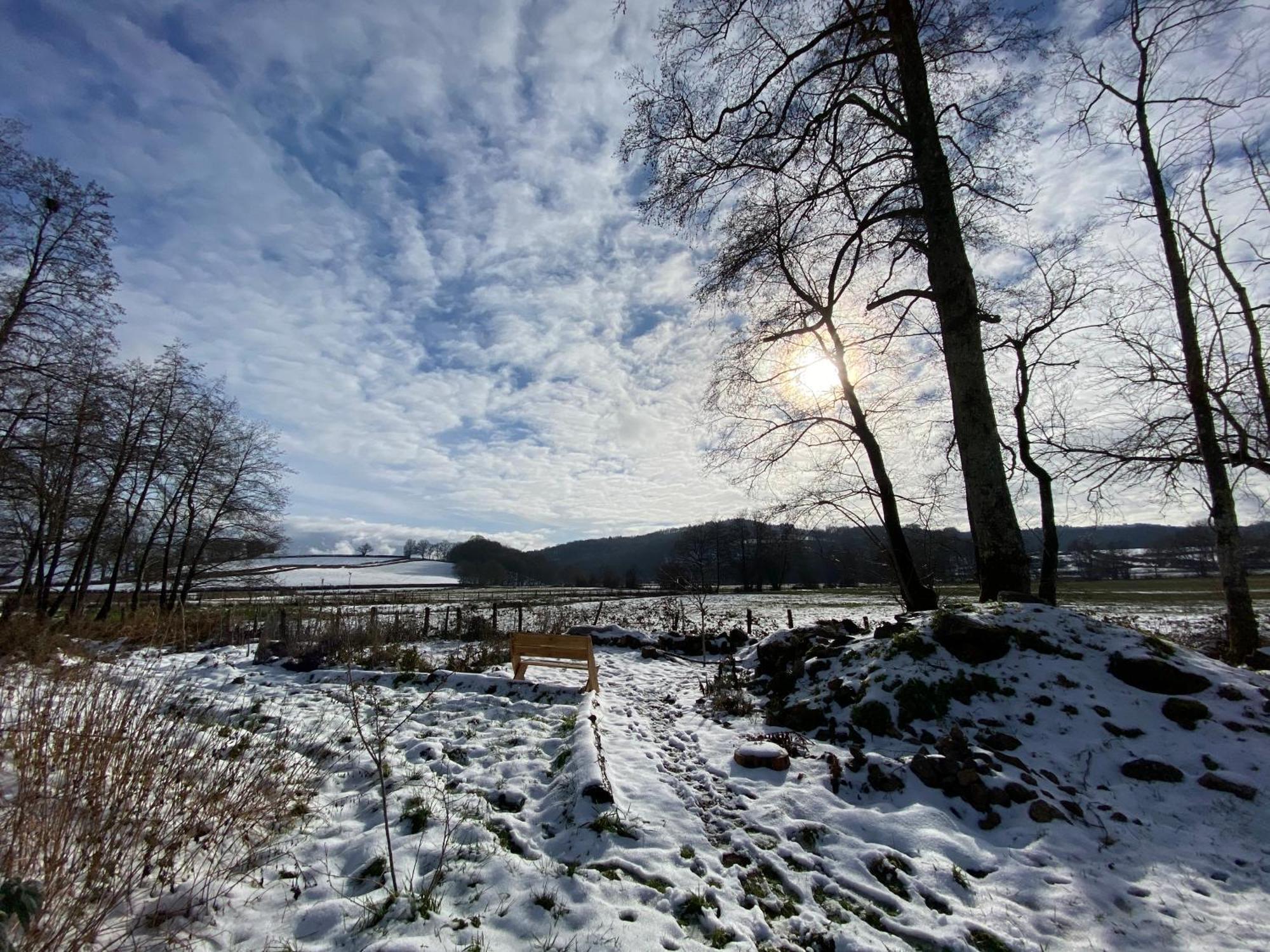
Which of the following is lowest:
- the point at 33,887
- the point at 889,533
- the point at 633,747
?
the point at 633,747

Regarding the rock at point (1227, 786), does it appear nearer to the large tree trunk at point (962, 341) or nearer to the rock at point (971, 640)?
the rock at point (971, 640)

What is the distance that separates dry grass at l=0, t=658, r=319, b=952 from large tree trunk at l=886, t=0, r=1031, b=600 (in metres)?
7.75

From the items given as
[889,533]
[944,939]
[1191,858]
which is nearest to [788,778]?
[944,939]

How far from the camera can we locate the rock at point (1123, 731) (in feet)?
14.5

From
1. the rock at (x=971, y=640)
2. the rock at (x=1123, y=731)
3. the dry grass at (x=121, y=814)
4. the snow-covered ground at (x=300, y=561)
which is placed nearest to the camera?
the dry grass at (x=121, y=814)

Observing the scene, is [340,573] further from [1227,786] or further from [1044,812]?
[1227,786]

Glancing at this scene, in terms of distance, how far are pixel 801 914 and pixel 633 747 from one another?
2.80 m

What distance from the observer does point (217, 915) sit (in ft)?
8.60

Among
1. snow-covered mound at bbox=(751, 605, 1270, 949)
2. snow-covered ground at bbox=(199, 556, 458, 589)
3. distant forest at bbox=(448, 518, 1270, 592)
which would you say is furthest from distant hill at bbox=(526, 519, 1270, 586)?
snow-covered ground at bbox=(199, 556, 458, 589)

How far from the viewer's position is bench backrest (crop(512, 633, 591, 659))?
812cm

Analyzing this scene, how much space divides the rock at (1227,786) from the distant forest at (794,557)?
13.2 ft

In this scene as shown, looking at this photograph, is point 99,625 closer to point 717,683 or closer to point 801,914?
point 717,683

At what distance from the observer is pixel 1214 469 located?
789 centimetres

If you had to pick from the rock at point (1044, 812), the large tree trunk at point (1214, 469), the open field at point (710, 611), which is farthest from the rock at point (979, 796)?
the large tree trunk at point (1214, 469)
